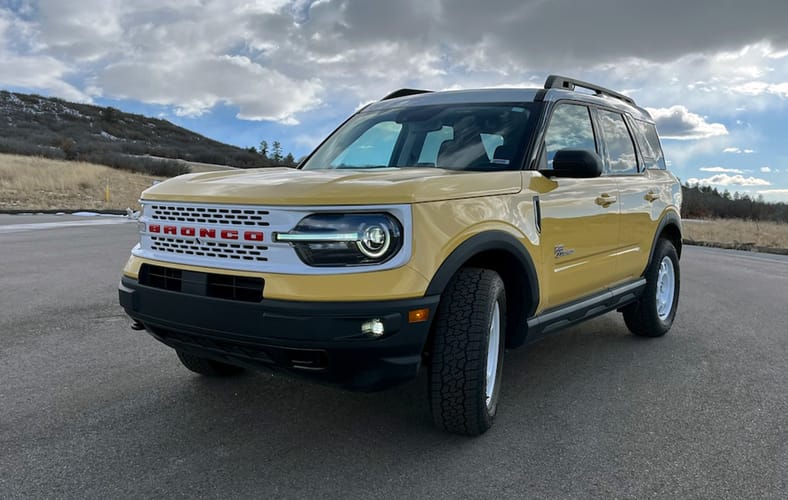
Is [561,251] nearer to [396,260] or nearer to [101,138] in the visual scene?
[396,260]

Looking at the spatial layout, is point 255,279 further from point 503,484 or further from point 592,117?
point 592,117

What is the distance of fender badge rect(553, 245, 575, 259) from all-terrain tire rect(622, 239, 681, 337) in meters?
1.74

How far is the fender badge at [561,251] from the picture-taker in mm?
3871

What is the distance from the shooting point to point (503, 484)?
2820 mm

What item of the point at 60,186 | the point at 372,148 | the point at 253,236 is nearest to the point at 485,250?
the point at 253,236

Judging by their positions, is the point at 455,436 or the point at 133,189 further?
the point at 133,189

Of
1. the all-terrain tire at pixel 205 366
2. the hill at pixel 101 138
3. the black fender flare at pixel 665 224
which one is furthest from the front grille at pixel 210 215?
the hill at pixel 101 138

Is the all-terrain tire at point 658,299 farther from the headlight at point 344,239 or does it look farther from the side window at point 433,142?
the headlight at point 344,239

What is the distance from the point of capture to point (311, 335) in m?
2.71

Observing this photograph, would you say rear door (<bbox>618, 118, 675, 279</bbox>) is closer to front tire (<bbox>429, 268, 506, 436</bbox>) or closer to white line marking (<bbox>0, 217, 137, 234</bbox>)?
front tire (<bbox>429, 268, 506, 436</bbox>)

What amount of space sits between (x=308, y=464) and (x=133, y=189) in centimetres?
3119

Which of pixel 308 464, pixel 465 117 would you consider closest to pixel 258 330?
pixel 308 464

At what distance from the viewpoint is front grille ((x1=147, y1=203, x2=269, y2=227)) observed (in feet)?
9.46

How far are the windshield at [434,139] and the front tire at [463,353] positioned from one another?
3.15 feet
